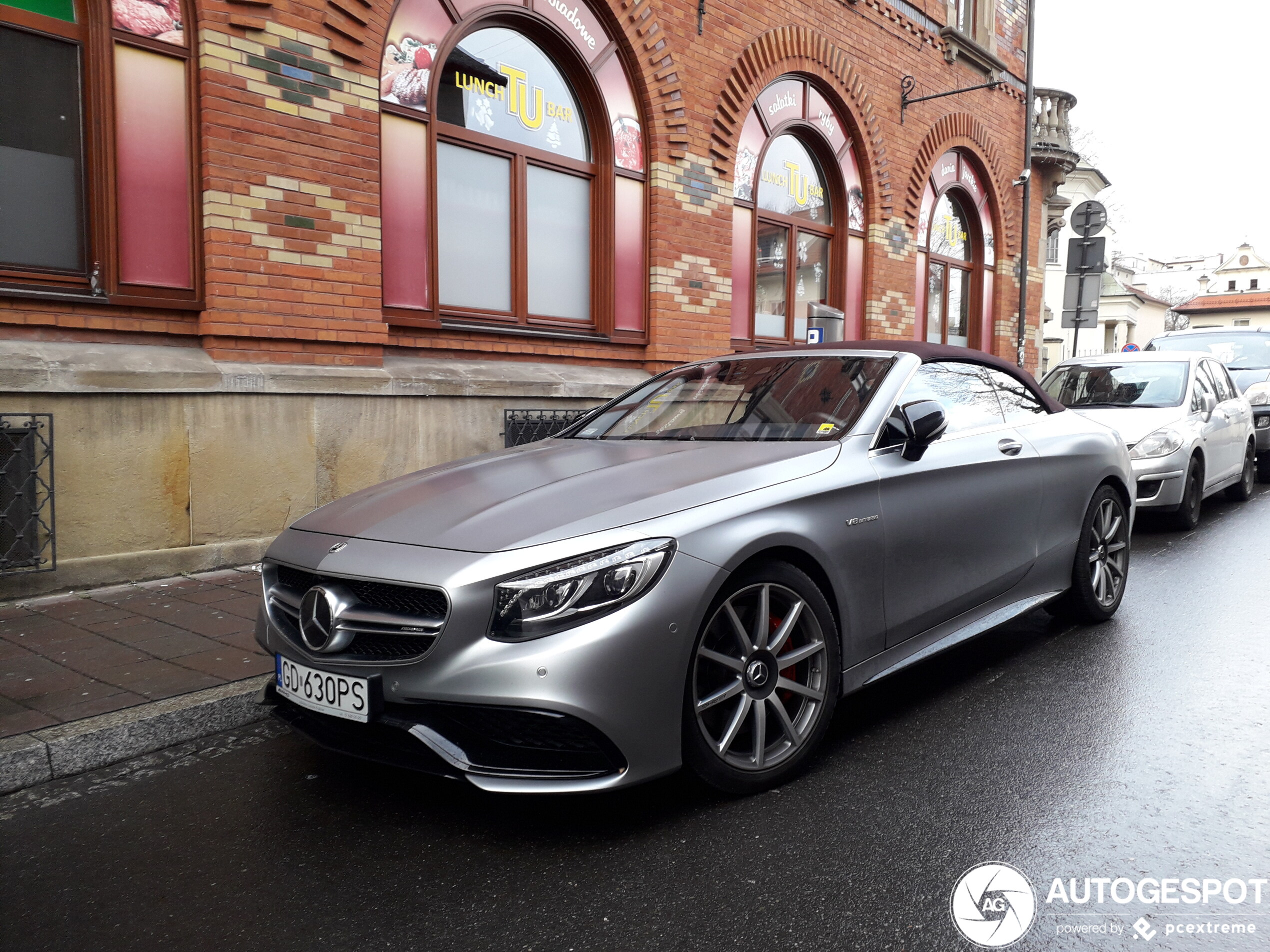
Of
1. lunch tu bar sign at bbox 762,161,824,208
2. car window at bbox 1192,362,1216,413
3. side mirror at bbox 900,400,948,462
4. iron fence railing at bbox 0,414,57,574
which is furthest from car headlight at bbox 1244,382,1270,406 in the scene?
iron fence railing at bbox 0,414,57,574

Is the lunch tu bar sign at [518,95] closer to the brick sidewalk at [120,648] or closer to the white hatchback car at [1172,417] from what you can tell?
the brick sidewalk at [120,648]

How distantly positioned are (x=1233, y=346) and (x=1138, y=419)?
26.8 ft

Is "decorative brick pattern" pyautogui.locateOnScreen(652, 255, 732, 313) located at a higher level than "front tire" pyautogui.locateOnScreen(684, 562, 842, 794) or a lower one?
higher

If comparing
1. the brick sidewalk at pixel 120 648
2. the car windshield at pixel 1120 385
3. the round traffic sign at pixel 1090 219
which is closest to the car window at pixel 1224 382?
the car windshield at pixel 1120 385

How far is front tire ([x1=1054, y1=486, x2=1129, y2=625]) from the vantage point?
5078 millimetres

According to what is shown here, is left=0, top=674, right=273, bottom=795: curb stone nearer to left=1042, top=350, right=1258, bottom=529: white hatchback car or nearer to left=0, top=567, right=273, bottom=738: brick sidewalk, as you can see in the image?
left=0, top=567, right=273, bottom=738: brick sidewalk

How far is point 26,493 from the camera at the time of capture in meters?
5.52

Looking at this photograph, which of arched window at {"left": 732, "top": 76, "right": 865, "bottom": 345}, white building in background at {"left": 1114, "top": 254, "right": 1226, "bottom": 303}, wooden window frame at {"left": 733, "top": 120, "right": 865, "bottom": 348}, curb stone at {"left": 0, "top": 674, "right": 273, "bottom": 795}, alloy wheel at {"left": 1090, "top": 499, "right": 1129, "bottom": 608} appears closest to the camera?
curb stone at {"left": 0, "top": 674, "right": 273, "bottom": 795}

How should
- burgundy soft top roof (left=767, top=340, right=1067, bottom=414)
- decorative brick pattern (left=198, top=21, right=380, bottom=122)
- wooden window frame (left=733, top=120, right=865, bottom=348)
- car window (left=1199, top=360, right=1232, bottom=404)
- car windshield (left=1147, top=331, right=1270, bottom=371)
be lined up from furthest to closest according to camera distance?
car windshield (left=1147, top=331, right=1270, bottom=371), wooden window frame (left=733, top=120, right=865, bottom=348), car window (left=1199, top=360, right=1232, bottom=404), decorative brick pattern (left=198, top=21, right=380, bottom=122), burgundy soft top roof (left=767, top=340, right=1067, bottom=414)

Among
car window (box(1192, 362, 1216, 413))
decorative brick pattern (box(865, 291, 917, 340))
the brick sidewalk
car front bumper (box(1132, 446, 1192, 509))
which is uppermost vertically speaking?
decorative brick pattern (box(865, 291, 917, 340))

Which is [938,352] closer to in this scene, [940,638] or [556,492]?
[940,638]

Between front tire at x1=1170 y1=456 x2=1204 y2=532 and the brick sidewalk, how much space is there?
24.6 feet

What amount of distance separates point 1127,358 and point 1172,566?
3.47 m

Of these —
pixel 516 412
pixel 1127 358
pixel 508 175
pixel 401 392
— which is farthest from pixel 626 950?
pixel 1127 358
